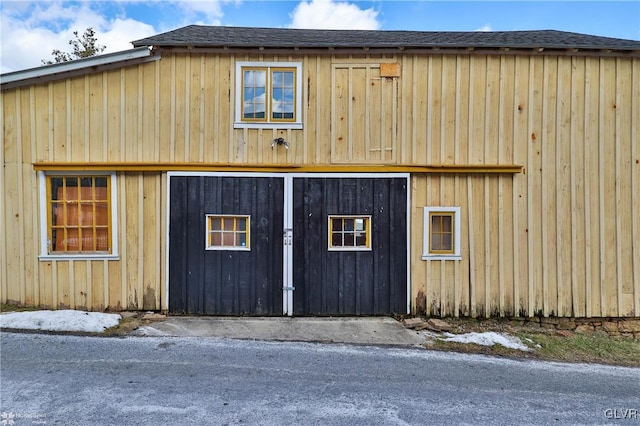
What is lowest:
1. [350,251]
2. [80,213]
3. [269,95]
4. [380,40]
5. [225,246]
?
[350,251]

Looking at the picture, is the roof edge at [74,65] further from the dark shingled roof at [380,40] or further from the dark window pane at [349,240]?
the dark window pane at [349,240]

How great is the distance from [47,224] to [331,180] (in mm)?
5295

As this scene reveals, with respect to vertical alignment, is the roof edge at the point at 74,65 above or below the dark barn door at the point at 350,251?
above

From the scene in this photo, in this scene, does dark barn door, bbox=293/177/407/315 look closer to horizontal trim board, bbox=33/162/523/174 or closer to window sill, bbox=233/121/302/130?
horizontal trim board, bbox=33/162/523/174

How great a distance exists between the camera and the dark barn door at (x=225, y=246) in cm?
637

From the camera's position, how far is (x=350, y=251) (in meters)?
6.48

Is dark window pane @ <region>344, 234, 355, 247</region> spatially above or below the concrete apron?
above

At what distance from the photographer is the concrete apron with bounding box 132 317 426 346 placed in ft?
17.7

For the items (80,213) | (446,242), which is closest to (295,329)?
(446,242)

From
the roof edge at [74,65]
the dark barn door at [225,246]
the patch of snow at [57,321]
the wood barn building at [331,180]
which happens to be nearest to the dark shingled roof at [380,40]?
the wood barn building at [331,180]

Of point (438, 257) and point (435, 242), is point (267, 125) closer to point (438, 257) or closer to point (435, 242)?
point (435, 242)

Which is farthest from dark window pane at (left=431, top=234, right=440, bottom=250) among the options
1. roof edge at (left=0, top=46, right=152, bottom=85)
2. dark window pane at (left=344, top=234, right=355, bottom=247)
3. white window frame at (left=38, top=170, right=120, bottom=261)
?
roof edge at (left=0, top=46, right=152, bottom=85)

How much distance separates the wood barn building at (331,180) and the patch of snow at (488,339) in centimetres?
88

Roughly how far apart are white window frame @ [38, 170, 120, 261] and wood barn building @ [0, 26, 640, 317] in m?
0.03
